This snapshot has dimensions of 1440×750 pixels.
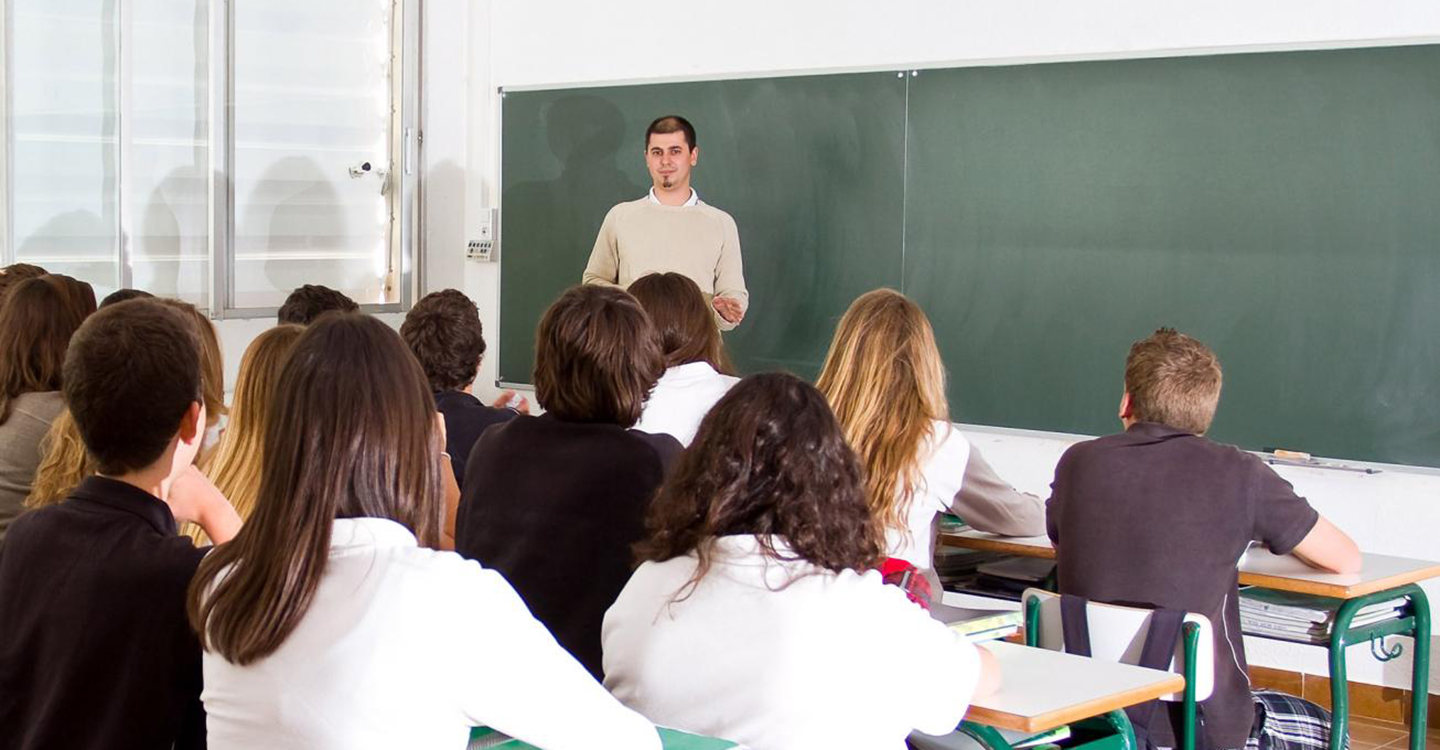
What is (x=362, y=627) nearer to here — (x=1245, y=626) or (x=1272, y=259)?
(x=1245, y=626)

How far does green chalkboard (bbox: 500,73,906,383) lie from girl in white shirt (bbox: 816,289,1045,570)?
7.92 ft

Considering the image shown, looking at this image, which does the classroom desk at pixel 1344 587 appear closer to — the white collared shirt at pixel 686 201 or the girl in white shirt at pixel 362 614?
the girl in white shirt at pixel 362 614

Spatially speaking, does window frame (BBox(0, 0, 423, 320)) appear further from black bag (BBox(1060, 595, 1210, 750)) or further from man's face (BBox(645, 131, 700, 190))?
black bag (BBox(1060, 595, 1210, 750))

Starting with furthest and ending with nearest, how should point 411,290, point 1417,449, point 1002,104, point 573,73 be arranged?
1. point 411,290
2. point 573,73
3. point 1002,104
4. point 1417,449

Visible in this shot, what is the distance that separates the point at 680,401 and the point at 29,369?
1.39 metres

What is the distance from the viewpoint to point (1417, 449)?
4688mm

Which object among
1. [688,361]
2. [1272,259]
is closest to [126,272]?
[688,361]

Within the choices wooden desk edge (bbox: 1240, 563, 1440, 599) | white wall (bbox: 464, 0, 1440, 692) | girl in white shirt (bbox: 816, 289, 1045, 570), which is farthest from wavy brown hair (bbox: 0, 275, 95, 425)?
white wall (bbox: 464, 0, 1440, 692)

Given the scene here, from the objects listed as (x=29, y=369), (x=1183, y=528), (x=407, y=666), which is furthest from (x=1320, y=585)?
(x=29, y=369)

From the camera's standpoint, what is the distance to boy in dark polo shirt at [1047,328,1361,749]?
3.12 metres

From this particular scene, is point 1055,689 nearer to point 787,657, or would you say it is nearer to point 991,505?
point 787,657

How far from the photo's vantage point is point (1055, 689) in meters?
2.41

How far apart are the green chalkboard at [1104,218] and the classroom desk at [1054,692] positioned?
256 centimetres

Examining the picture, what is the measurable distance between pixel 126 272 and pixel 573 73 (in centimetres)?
200
